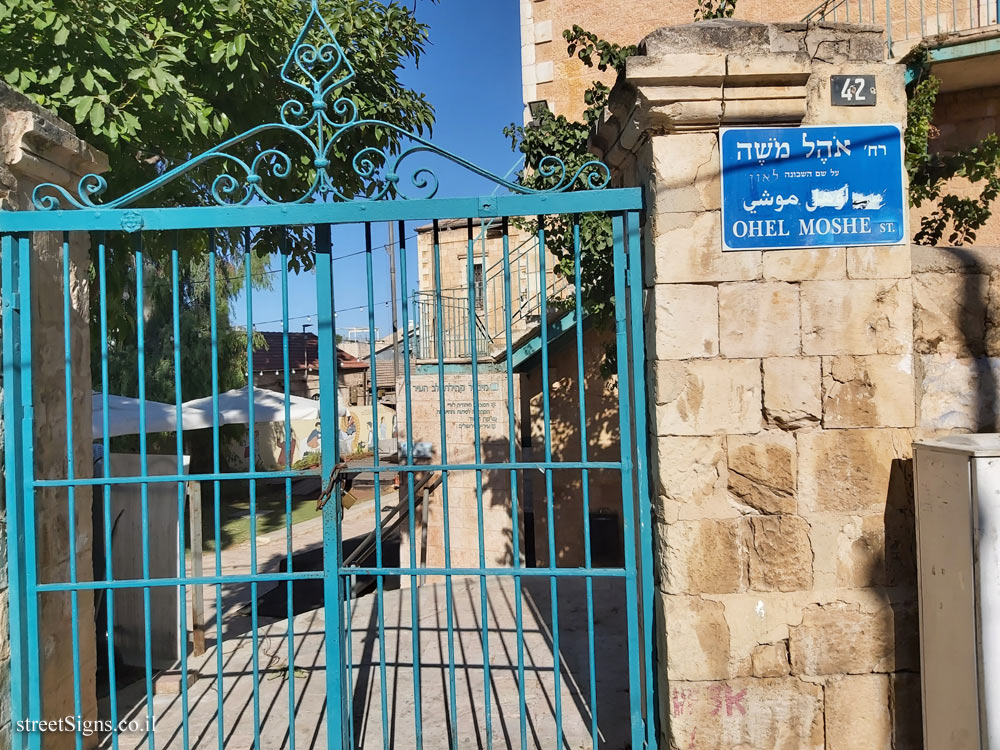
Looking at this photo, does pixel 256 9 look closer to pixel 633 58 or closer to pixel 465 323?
pixel 633 58

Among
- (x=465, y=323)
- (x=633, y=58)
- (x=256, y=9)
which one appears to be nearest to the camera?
(x=633, y=58)

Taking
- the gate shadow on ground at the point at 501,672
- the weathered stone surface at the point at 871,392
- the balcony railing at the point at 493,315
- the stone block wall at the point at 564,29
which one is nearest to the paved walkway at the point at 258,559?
the gate shadow on ground at the point at 501,672

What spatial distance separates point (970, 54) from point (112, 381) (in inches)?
564

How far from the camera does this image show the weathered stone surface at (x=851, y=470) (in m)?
2.57

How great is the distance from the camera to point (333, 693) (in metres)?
2.71

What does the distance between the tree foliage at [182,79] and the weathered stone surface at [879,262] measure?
270 centimetres

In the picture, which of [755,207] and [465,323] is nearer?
[755,207]

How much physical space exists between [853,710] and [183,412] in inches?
255

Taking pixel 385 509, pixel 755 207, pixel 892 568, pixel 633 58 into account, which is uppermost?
pixel 633 58

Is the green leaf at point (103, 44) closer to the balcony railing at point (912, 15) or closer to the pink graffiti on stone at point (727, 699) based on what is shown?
the pink graffiti on stone at point (727, 699)

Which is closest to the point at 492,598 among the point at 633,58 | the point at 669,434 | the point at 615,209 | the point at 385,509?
the point at 669,434

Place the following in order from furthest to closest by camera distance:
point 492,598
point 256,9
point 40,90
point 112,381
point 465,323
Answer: point 112,381 < point 465,323 < point 492,598 < point 256,9 < point 40,90

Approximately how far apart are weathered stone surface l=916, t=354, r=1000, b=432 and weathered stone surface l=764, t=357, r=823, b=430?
18.0 inches

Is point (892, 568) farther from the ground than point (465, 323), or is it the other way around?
point (465, 323)
